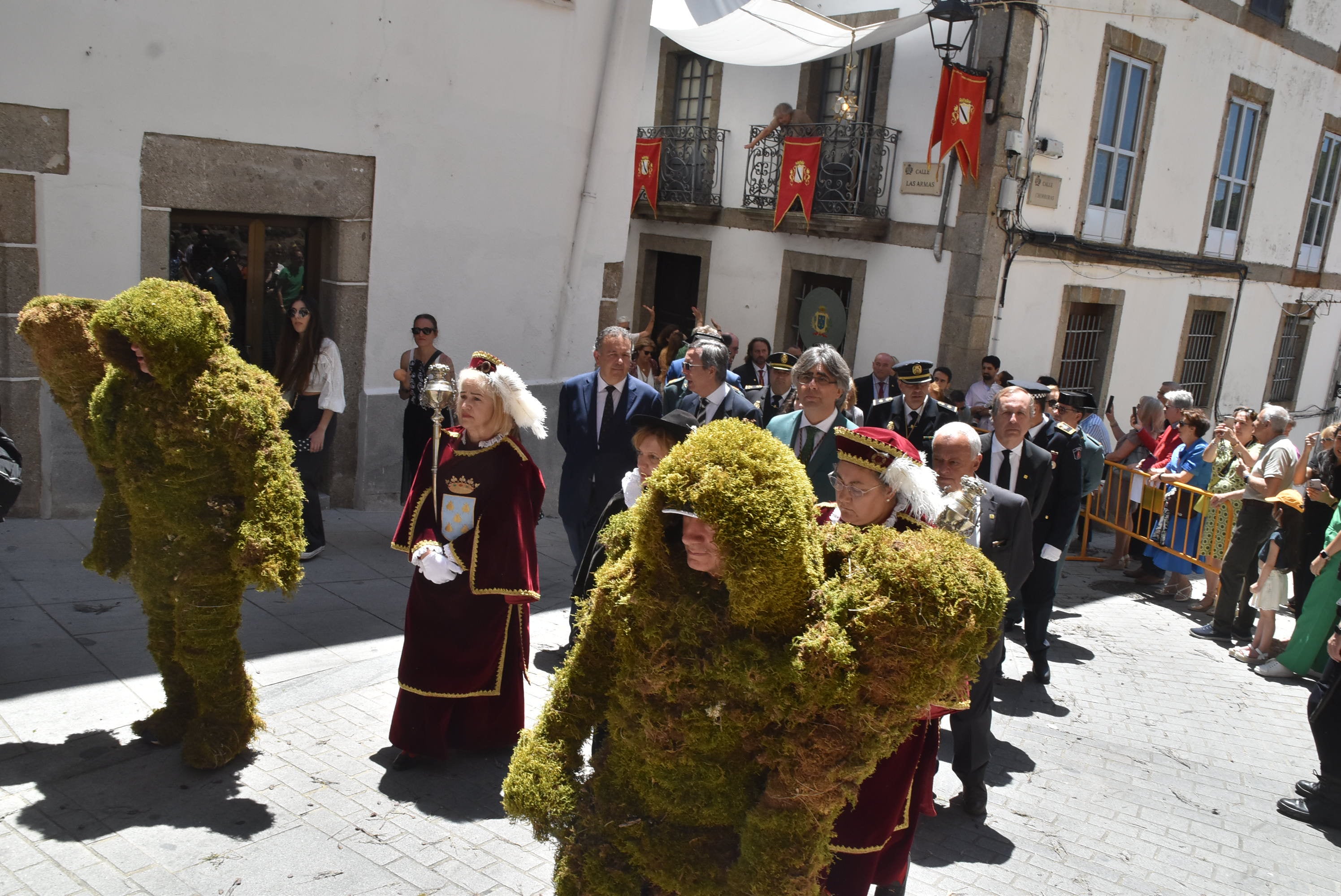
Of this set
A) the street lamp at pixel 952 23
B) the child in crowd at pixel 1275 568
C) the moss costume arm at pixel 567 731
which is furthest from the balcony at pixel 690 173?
the moss costume arm at pixel 567 731

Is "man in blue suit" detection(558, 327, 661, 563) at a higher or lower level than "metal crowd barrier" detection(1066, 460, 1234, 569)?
higher

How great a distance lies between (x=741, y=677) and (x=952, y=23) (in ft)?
37.3

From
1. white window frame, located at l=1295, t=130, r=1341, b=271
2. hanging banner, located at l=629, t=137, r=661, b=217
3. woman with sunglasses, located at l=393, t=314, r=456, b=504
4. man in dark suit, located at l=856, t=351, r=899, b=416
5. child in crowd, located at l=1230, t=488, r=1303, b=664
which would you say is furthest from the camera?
white window frame, located at l=1295, t=130, r=1341, b=271

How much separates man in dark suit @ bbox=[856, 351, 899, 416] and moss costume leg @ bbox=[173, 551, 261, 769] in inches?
299

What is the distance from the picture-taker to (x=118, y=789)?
438cm

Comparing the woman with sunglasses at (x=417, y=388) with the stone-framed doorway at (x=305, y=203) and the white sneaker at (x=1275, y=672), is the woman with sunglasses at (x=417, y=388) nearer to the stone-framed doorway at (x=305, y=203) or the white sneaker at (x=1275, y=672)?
the stone-framed doorway at (x=305, y=203)

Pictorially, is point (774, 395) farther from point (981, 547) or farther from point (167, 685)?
point (167, 685)

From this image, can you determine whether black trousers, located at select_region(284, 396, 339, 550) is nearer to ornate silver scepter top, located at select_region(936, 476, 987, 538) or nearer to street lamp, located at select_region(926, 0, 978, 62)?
ornate silver scepter top, located at select_region(936, 476, 987, 538)

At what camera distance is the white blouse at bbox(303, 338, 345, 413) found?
7602mm

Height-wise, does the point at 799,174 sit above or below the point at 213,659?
above

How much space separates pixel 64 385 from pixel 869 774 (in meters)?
3.79

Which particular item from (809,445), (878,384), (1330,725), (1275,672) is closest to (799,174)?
(878,384)

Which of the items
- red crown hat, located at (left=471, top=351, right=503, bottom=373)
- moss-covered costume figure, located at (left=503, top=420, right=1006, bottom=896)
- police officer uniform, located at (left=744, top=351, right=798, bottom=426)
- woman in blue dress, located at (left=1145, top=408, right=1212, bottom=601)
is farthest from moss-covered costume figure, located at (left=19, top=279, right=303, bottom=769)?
woman in blue dress, located at (left=1145, top=408, right=1212, bottom=601)

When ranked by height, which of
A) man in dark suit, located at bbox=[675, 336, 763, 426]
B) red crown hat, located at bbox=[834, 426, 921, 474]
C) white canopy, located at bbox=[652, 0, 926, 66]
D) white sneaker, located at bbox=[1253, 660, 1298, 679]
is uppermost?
white canopy, located at bbox=[652, 0, 926, 66]
